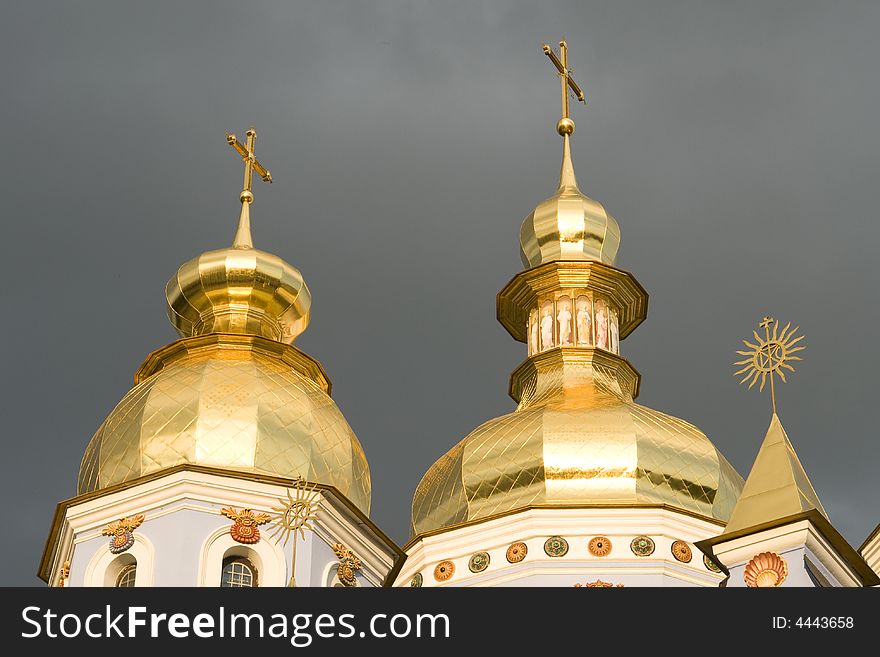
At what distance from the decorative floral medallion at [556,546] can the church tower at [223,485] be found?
6.43ft

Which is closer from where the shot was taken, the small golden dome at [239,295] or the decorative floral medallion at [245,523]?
the decorative floral medallion at [245,523]

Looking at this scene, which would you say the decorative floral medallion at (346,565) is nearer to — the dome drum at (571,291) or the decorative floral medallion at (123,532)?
the decorative floral medallion at (123,532)

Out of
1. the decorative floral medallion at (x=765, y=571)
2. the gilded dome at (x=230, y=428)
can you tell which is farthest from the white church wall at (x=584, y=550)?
the decorative floral medallion at (x=765, y=571)

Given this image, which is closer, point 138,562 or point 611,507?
point 138,562

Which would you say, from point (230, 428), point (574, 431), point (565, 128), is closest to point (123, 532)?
point (230, 428)

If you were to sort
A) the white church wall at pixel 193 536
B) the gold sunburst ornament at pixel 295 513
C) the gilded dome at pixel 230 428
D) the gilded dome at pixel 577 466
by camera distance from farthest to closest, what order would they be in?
the gilded dome at pixel 577 466, the gilded dome at pixel 230 428, the white church wall at pixel 193 536, the gold sunburst ornament at pixel 295 513

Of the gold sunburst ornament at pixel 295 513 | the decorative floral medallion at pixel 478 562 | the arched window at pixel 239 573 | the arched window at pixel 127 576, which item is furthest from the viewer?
the decorative floral medallion at pixel 478 562

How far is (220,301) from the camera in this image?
108 ft

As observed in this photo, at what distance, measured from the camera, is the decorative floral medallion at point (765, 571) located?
75.7 ft

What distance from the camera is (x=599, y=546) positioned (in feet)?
100

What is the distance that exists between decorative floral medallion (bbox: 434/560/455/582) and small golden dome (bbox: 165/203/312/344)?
3772 millimetres
